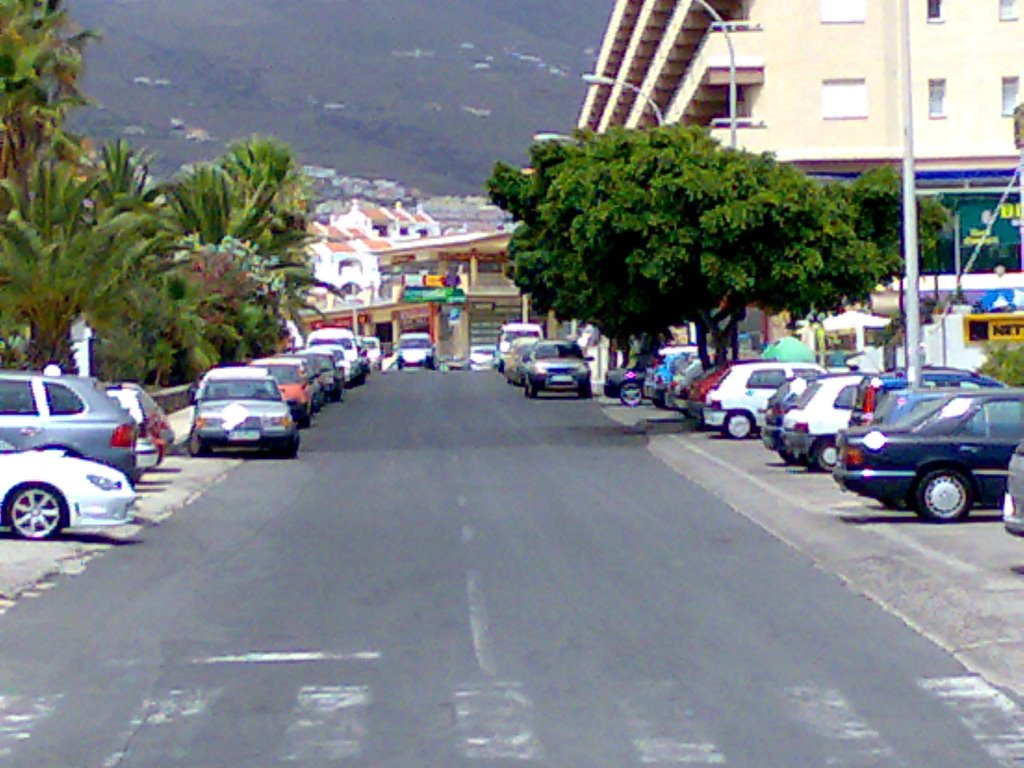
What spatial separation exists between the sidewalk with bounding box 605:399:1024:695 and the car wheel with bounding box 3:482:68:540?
768cm

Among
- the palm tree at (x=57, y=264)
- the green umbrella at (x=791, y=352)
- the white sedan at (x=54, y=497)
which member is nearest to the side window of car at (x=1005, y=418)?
the white sedan at (x=54, y=497)

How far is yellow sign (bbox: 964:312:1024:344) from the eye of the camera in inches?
1400

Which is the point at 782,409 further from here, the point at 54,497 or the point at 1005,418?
the point at 54,497

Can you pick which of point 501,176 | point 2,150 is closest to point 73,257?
point 2,150

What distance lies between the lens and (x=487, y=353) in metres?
92.9

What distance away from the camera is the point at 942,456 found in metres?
19.9

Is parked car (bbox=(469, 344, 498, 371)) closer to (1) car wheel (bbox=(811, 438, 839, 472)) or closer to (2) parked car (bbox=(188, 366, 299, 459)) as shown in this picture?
(2) parked car (bbox=(188, 366, 299, 459))

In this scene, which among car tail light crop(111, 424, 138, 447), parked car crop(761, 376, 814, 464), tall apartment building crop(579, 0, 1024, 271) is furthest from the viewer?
tall apartment building crop(579, 0, 1024, 271)

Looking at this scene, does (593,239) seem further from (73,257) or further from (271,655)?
(271,655)

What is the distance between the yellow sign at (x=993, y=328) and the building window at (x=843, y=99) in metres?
18.7

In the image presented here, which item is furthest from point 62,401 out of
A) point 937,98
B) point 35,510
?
point 937,98

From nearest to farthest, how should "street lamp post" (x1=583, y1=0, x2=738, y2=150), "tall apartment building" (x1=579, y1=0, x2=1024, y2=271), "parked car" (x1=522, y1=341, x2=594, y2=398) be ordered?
1. "street lamp post" (x1=583, y1=0, x2=738, y2=150)
2. "tall apartment building" (x1=579, y1=0, x2=1024, y2=271)
3. "parked car" (x1=522, y1=341, x2=594, y2=398)

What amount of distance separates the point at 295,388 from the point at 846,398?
17880mm

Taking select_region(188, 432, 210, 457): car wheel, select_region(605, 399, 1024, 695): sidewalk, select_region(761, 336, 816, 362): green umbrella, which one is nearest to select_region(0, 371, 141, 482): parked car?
select_region(605, 399, 1024, 695): sidewalk
